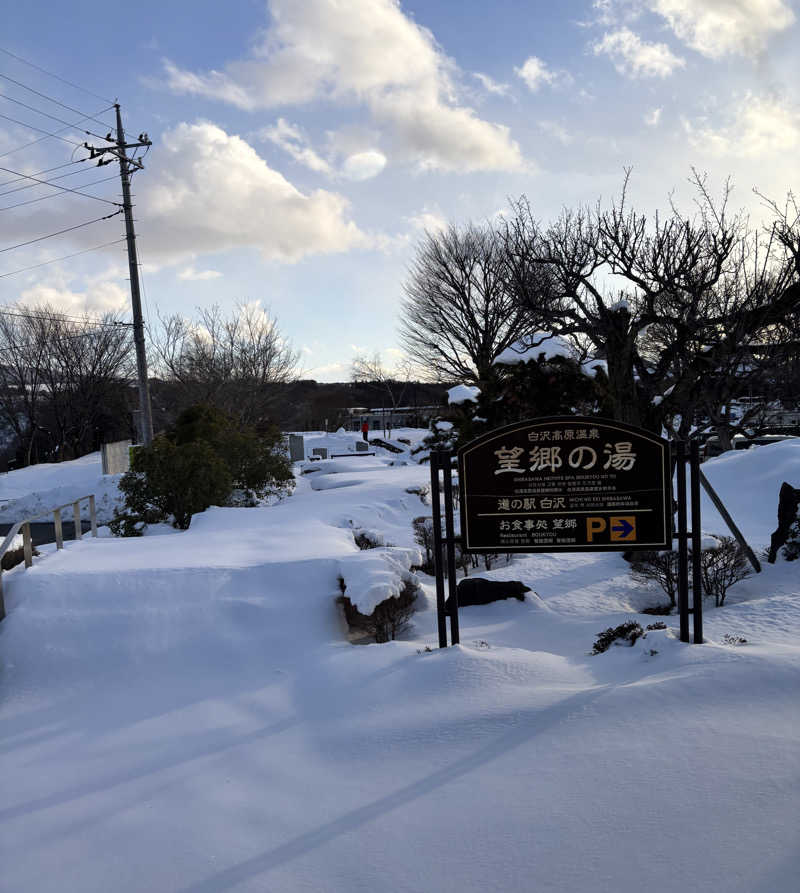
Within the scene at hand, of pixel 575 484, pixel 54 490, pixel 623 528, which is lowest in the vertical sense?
pixel 54 490

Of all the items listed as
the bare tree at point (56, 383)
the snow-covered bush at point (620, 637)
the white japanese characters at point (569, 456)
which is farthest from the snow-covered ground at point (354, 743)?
the bare tree at point (56, 383)

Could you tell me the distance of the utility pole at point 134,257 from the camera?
17.7 metres

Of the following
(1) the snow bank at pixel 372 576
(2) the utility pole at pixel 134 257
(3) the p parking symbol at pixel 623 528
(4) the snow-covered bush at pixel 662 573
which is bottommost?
(4) the snow-covered bush at pixel 662 573

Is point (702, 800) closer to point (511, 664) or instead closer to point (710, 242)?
point (511, 664)

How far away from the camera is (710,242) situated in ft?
35.1

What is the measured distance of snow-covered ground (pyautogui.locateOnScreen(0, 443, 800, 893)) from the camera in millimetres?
2891

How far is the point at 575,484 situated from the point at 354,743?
2.67 metres

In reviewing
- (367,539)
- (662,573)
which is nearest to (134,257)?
(367,539)

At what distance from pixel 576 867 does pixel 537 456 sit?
125 inches

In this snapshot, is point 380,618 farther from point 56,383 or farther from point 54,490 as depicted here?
point 56,383

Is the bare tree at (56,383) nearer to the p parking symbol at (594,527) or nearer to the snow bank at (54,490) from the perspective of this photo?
the snow bank at (54,490)

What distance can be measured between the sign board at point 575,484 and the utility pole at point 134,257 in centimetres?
1434

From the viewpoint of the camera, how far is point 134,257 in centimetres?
1803

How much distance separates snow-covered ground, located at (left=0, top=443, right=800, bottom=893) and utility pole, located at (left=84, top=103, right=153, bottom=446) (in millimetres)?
11139
